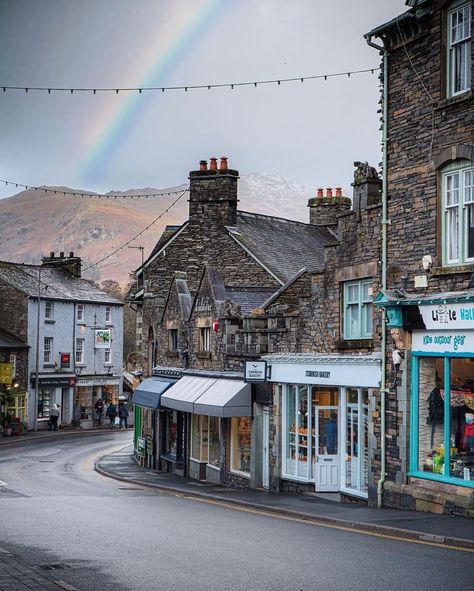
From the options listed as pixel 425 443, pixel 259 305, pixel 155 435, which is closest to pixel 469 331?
pixel 425 443

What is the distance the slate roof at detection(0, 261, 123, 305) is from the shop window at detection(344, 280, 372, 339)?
134 ft

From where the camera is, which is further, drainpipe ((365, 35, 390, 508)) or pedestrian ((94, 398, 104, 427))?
pedestrian ((94, 398, 104, 427))

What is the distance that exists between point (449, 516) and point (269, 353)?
982 centimetres

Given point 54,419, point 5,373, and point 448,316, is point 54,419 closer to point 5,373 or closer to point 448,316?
point 5,373

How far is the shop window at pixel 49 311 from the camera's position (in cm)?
6288

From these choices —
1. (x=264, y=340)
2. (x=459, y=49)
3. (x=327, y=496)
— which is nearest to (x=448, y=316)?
(x=459, y=49)

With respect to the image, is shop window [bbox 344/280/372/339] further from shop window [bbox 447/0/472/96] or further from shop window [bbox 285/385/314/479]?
shop window [bbox 447/0/472/96]

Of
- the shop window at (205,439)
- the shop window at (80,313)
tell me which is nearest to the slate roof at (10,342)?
the shop window at (80,313)

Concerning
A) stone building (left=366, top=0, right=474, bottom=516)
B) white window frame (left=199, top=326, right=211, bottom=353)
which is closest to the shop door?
stone building (left=366, top=0, right=474, bottom=516)

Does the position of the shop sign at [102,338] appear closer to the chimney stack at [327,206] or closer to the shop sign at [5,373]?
the shop sign at [5,373]

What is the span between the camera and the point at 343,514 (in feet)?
62.8

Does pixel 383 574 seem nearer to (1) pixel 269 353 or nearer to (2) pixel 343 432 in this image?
(2) pixel 343 432

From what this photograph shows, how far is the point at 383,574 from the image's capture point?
40.3ft

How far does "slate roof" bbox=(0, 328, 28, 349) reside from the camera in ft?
192
